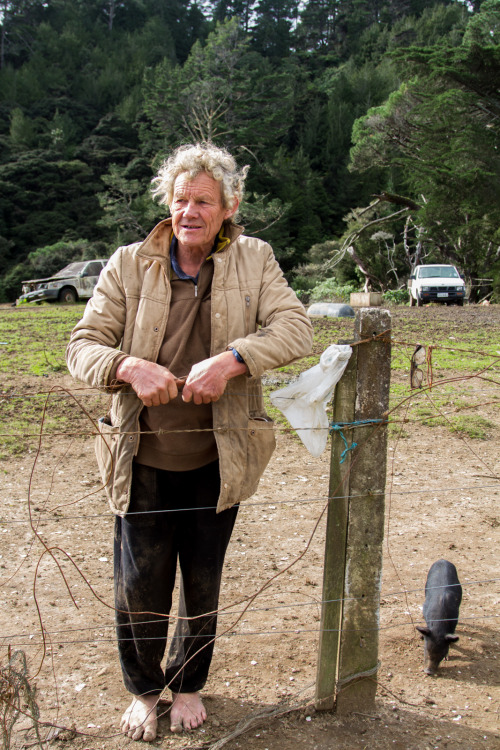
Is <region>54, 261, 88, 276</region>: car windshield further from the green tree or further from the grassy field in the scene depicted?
the green tree

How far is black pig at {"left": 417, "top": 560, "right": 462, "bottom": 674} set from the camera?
9.04ft

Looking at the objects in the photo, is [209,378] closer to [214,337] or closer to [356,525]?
[214,337]

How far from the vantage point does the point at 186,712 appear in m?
2.38

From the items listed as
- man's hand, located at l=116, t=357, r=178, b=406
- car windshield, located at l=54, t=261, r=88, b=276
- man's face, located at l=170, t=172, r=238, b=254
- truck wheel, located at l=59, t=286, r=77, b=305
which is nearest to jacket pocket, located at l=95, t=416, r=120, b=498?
man's hand, located at l=116, t=357, r=178, b=406

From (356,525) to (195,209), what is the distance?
50.3 inches

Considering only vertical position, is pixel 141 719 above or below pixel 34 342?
below

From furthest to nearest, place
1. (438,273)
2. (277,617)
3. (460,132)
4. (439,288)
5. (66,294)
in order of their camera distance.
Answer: (66,294)
(460,132)
(438,273)
(439,288)
(277,617)

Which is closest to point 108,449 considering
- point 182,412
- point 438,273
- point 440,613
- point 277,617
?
point 182,412

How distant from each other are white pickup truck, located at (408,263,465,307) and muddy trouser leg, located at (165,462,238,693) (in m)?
19.4

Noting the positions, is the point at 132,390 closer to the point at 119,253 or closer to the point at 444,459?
the point at 119,253

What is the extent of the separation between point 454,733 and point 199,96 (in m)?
42.9

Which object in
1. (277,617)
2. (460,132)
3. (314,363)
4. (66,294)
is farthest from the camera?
(66,294)

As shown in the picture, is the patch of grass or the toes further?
the patch of grass

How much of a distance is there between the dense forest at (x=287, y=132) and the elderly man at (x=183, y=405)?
788 inches
